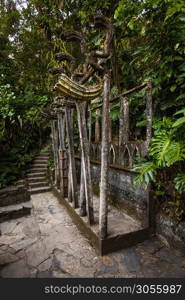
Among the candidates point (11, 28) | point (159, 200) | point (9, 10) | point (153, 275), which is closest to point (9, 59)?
point (11, 28)

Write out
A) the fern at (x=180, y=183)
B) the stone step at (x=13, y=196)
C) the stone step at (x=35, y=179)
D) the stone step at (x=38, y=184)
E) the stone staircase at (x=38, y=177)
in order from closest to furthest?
1. the fern at (x=180, y=183)
2. the stone step at (x=13, y=196)
3. the stone staircase at (x=38, y=177)
4. the stone step at (x=38, y=184)
5. the stone step at (x=35, y=179)

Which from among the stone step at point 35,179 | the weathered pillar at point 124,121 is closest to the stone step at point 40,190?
the stone step at point 35,179

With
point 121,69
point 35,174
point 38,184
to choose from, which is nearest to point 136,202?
point 121,69

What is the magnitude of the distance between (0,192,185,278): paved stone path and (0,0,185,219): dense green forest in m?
0.58

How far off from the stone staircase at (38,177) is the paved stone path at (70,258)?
2.14 metres

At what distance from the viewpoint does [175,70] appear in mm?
2131

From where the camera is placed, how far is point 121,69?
165 inches

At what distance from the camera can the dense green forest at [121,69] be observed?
203 cm

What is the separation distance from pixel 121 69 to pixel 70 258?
411cm

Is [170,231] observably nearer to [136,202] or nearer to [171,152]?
[136,202]

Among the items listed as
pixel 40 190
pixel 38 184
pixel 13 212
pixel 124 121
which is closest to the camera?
pixel 124 121

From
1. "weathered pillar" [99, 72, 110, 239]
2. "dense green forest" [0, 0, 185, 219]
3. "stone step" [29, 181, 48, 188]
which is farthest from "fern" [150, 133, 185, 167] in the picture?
"stone step" [29, 181, 48, 188]

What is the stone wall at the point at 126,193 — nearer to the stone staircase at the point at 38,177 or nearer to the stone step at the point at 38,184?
the stone staircase at the point at 38,177

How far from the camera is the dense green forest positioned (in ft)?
6.67
